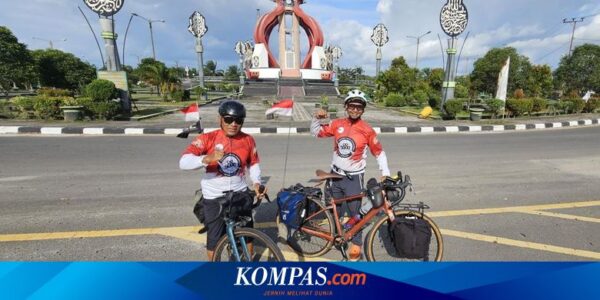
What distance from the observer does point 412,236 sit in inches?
102

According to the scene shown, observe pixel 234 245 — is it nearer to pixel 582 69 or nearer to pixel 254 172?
pixel 254 172

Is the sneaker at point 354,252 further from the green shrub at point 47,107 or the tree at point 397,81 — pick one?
the tree at point 397,81

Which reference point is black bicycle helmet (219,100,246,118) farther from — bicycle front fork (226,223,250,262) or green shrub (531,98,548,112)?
green shrub (531,98,548,112)

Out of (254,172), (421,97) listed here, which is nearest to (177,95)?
(421,97)

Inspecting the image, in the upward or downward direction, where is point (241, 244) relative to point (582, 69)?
downward

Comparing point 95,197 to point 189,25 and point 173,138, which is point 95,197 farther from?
point 189,25

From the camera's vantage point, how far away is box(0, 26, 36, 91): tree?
1145 inches

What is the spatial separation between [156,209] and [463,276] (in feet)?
12.7

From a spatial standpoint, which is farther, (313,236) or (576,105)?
(576,105)

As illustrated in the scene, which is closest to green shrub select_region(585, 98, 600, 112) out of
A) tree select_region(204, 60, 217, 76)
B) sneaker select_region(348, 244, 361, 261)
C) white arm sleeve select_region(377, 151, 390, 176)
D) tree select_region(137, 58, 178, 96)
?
white arm sleeve select_region(377, 151, 390, 176)

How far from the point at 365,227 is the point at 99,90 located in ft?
42.9

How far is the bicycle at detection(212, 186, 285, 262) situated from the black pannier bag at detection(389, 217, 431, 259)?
1.05 meters

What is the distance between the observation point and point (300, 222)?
313 centimetres

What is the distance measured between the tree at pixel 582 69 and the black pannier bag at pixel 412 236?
2050 inches
